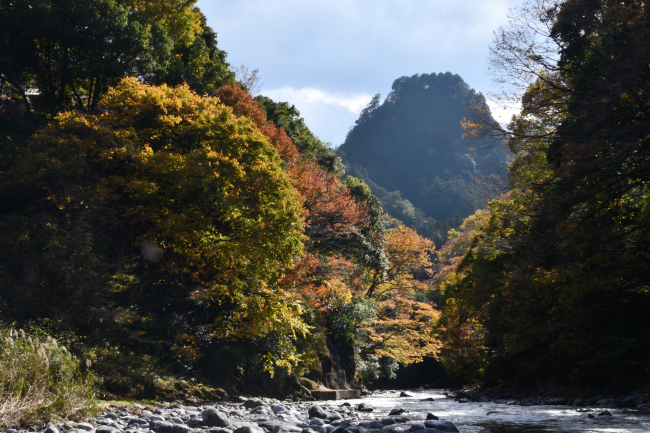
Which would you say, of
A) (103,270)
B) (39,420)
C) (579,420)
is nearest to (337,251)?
(103,270)

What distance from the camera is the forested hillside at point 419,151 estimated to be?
333 feet

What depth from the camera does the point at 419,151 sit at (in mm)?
136500

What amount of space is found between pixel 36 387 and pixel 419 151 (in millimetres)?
136361

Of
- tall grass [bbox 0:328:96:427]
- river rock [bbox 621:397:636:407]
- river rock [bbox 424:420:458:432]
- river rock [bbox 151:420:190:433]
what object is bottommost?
river rock [bbox 621:397:636:407]

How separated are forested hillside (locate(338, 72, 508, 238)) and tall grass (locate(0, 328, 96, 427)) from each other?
84.1m

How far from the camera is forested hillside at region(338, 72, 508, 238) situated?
101562 millimetres

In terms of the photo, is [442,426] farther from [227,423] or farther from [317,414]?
[227,423]

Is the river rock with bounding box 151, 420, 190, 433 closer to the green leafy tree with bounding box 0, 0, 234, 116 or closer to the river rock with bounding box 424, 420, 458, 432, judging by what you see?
the river rock with bounding box 424, 420, 458, 432

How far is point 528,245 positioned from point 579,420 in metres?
5.40

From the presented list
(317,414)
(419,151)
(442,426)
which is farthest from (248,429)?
(419,151)

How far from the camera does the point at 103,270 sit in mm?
12594

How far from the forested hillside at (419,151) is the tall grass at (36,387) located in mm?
84081

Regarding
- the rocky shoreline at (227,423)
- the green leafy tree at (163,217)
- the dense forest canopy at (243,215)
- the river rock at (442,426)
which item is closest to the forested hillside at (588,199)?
the dense forest canopy at (243,215)

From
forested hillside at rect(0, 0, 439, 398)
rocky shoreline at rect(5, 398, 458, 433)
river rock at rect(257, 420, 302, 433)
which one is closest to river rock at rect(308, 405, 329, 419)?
rocky shoreline at rect(5, 398, 458, 433)
